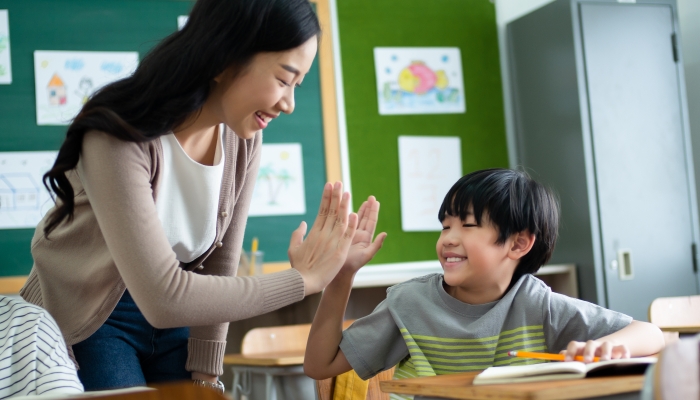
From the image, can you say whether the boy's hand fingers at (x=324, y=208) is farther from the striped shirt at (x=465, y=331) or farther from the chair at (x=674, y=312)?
the chair at (x=674, y=312)

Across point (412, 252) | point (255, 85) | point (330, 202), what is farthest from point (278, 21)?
point (412, 252)

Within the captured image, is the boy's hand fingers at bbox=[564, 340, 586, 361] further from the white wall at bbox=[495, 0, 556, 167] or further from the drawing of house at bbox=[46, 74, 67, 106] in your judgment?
the white wall at bbox=[495, 0, 556, 167]

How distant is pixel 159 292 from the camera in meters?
1.22

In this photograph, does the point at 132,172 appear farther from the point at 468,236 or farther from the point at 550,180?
the point at 550,180

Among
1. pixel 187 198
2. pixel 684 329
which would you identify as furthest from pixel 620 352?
pixel 684 329

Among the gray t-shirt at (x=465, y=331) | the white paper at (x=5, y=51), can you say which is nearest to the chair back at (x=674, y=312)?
the gray t-shirt at (x=465, y=331)

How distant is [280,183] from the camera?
11.8ft

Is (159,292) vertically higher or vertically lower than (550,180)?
lower

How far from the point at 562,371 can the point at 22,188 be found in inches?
105

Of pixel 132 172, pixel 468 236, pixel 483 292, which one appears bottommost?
pixel 483 292

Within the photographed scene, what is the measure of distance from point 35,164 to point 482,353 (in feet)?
7.74

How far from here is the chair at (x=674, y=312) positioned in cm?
251

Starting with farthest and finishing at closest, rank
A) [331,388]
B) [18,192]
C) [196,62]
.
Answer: [18,192] → [331,388] → [196,62]

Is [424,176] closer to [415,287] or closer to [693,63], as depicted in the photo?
[693,63]
